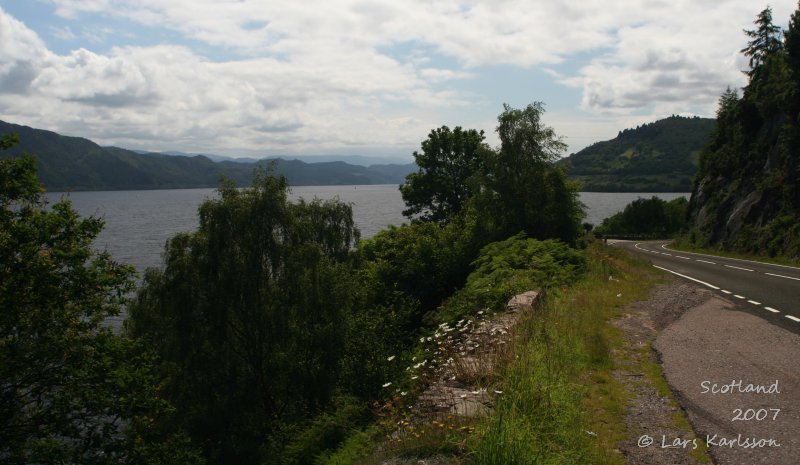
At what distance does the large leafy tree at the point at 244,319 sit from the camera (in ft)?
67.6

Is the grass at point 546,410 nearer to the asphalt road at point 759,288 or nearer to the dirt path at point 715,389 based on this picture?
the dirt path at point 715,389

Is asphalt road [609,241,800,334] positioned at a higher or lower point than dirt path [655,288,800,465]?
lower

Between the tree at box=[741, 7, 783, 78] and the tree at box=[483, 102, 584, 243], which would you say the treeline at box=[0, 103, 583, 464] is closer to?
the tree at box=[483, 102, 584, 243]

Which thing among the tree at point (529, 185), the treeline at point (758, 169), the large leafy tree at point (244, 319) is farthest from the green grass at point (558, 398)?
the treeline at point (758, 169)

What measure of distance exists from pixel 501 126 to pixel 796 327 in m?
23.2

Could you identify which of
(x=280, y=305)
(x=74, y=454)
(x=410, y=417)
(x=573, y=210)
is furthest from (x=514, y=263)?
(x=74, y=454)

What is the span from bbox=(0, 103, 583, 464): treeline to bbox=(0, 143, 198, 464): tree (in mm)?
51

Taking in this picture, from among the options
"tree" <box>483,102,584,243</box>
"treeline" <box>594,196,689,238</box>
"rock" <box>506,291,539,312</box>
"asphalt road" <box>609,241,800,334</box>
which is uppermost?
"tree" <box>483,102,584,243</box>

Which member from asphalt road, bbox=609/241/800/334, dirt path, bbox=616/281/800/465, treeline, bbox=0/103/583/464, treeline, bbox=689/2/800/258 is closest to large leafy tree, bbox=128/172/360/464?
treeline, bbox=0/103/583/464

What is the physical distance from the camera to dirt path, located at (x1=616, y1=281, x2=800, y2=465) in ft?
21.0

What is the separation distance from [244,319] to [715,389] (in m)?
17.1

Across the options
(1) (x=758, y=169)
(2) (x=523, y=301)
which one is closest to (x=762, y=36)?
(1) (x=758, y=169)

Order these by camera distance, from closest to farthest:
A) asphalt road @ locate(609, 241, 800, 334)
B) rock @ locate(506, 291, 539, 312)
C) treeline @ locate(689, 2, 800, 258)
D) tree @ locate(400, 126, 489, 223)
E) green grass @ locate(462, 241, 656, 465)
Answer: green grass @ locate(462, 241, 656, 465) < rock @ locate(506, 291, 539, 312) < asphalt road @ locate(609, 241, 800, 334) < treeline @ locate(689, 2, 800, 258) < tree @ locate(400, 126, 489, 223)

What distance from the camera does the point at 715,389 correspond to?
27.1 feet
